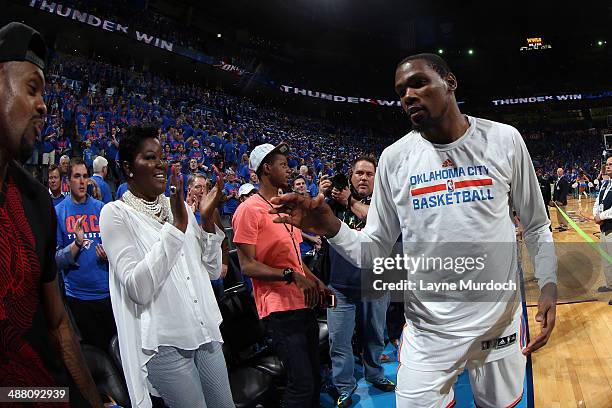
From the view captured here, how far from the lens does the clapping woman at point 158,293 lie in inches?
69.1

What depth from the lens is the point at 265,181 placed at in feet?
8.92

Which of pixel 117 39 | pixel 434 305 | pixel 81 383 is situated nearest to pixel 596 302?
pixel 434 305

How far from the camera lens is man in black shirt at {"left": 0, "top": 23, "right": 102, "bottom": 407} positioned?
932mm

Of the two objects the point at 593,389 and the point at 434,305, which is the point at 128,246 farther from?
the point at 593,389

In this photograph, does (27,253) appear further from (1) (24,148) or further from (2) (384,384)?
(2) (384,384)

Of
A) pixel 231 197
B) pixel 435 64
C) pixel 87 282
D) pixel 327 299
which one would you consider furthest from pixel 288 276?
pixel 231 197

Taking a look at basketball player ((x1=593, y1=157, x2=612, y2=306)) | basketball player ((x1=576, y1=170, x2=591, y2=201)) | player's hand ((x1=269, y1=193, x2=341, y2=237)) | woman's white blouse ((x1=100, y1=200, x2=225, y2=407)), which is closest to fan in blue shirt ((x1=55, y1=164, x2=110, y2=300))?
woman's white blouse ((x1=100, y1=200, x2=225, y2=407))

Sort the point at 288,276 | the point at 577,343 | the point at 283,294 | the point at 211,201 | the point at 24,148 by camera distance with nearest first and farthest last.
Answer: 1. the point at 24,148
2. the point at 211,201
3. the point at 288,276
4. the point at 283,294
5. the point at 577,343

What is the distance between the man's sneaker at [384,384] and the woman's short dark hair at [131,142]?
2775 mm

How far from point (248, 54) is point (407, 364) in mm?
26529

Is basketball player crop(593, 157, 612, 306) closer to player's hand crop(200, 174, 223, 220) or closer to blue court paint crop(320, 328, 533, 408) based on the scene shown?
blue court paint crop(320, 328, 533, 408)

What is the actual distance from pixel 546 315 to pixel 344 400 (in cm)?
206

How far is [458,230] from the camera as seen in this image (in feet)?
5.95

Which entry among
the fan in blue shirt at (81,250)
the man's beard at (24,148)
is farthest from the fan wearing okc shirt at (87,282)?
the man's beard at (24,148)
